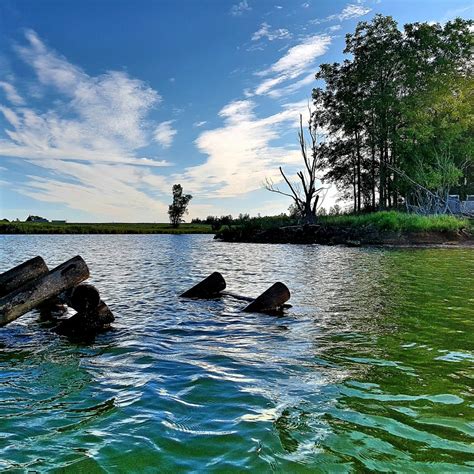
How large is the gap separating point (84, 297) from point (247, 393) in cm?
Result: 475

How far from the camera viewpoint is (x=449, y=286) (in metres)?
12.9

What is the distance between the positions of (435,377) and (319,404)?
174 centimetres

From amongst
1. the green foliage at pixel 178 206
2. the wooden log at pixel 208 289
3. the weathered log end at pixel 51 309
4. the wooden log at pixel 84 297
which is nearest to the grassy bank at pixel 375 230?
the wooden log at pixel 208 289

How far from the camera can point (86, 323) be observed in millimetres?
8336

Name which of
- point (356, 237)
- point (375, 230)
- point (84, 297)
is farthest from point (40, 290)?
point (356, 237)

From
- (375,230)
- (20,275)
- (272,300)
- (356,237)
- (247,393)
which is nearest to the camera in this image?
(247,393)

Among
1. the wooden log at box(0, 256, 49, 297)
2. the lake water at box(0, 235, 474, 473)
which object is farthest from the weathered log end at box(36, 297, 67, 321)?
the wooden log at box(0, 256, 49, 297)

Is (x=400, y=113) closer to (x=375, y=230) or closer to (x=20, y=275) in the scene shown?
(x=375, y=230)

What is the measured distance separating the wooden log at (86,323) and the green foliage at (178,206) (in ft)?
414

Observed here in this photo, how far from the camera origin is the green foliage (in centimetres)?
13338

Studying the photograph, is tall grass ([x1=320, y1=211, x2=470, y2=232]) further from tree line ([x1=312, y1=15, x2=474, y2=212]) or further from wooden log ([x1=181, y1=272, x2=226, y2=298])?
wooden log ([x1=181, y1=272, x2=226, y2=298])

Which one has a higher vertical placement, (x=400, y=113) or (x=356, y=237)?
(x=400, y=113)

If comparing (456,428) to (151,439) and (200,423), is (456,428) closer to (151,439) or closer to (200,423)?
(200,423)

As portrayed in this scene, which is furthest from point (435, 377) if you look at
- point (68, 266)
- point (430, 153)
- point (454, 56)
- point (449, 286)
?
point (454, 56)
